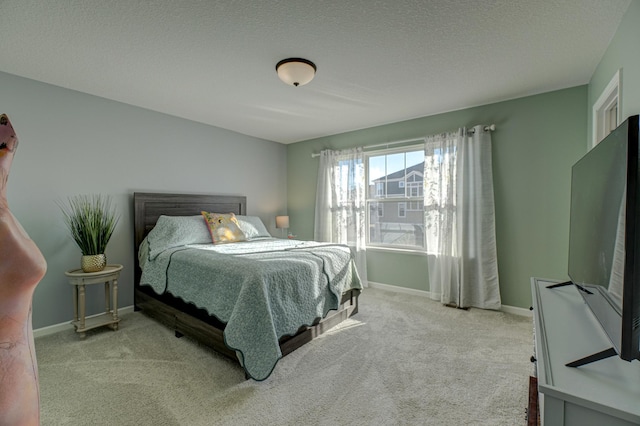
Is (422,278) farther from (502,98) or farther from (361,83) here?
(361,83)

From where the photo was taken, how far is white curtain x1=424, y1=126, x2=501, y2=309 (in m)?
3.19

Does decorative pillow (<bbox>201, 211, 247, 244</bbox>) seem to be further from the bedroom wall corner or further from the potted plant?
the potted plant

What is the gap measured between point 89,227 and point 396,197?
352cm

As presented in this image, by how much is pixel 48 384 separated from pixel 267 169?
365 cm

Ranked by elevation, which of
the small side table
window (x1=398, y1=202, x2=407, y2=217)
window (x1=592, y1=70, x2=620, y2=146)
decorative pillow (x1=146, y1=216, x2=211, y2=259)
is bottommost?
the small side table

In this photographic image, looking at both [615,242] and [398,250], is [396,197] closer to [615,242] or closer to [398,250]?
[398,250]

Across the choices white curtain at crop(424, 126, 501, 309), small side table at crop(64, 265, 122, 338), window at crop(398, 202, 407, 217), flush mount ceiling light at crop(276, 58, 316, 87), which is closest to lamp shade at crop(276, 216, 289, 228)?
window at crop(398, 202, 407, 217)

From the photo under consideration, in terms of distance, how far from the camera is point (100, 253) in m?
2.73

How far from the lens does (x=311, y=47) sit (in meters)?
2.06

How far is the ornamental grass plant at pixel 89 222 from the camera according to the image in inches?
105

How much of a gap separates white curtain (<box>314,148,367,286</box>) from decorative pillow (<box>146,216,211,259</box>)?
1.84 metres

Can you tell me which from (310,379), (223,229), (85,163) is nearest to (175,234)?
(223,229)

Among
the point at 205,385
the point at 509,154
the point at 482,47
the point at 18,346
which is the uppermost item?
the point at 482,47

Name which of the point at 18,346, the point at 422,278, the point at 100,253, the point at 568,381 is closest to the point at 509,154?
the point at 422,278
